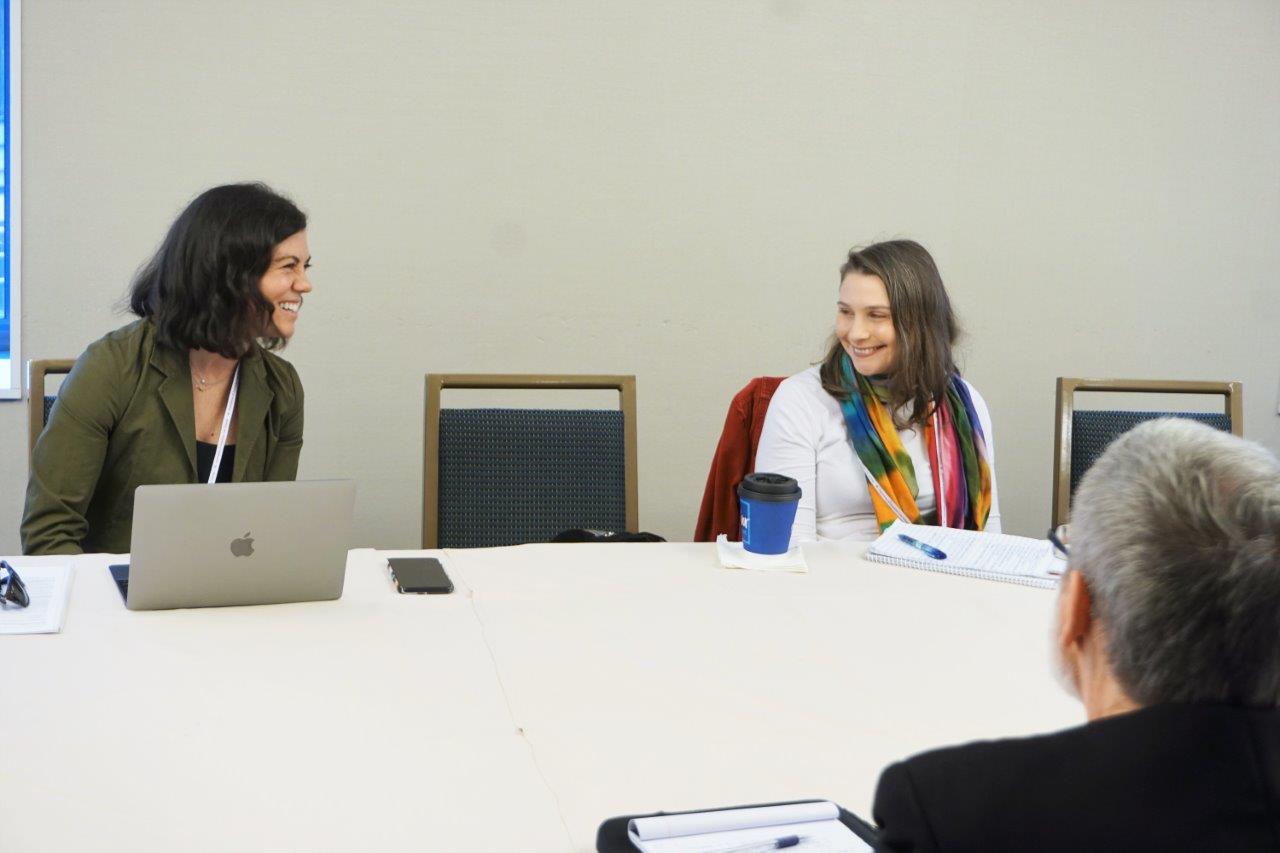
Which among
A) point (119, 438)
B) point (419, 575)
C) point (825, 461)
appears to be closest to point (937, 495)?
point (825, 461)

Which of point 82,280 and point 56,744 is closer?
point 56,744

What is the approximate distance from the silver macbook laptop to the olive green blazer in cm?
58

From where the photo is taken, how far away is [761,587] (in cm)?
204

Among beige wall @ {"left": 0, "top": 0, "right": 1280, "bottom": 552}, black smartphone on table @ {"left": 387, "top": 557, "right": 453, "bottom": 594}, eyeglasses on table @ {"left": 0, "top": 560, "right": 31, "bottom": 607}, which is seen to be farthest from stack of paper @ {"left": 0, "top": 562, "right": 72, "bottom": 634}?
beige wall @ {"left": 0, "top": 0, "right": 1280, "bottom": 552}

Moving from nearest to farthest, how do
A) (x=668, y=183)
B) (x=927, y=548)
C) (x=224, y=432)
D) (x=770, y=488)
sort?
(x=770, y=488) → (x=927, y=548) → (x=224, y=432) → (x=668, y=183)

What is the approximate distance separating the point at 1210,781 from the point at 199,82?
3328mm

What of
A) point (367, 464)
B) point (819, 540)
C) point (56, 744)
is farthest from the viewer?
point (367, 464)

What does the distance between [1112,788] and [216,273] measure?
213 cm

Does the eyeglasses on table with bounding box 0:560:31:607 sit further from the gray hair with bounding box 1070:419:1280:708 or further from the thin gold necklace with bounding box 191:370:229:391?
the gray hair with bounding box 1070:419:1280:708

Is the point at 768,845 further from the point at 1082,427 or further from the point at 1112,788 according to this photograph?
the point at 1082,427

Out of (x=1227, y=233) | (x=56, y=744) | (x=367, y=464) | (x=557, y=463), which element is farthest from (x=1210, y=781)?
(x=1227, y=233)

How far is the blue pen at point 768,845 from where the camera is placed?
1110 mm

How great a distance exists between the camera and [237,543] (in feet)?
5.79

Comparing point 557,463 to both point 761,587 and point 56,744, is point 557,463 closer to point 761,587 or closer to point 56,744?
point 761,587
